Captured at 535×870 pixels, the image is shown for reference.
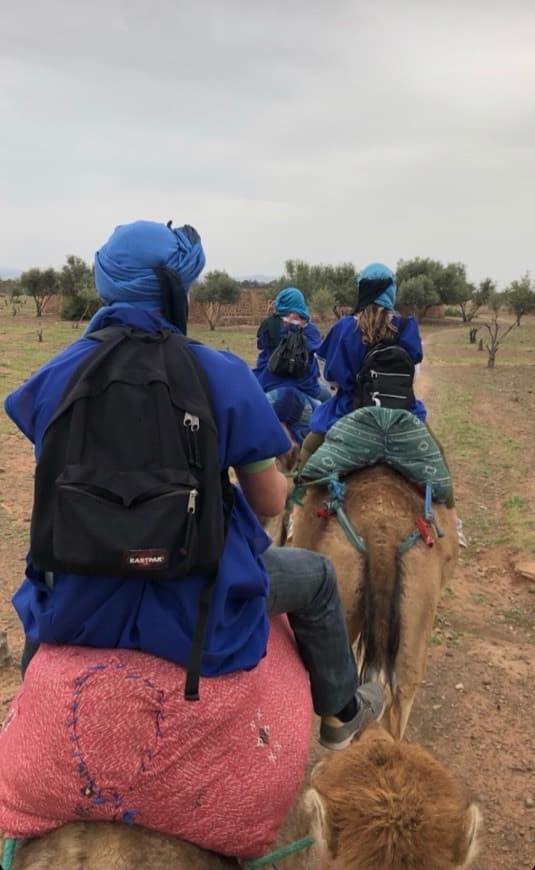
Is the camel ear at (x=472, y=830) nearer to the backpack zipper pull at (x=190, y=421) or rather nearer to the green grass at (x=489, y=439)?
the backpack zipper pull at (x=190, y=421)

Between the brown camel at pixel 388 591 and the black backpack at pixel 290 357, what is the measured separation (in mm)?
3437

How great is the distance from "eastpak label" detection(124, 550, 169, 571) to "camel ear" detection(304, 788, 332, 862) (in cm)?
78

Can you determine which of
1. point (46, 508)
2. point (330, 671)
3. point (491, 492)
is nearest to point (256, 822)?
point (330, 671)

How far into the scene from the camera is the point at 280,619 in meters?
2.38

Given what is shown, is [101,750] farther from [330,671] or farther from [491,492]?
[491,492]

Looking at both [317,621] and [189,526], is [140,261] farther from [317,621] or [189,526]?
[317,621]

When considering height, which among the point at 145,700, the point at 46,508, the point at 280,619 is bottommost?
the point at 280,619

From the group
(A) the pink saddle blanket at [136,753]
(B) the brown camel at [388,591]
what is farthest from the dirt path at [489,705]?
(A) the pink saddle blanket at [136,753]

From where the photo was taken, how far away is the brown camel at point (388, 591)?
361 cm

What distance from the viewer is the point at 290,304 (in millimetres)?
7473

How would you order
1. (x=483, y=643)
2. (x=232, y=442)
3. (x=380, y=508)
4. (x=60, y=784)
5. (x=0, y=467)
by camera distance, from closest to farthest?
1. (x=60, y=784)
2. (x=232, y=442)
3. (x=380, y=508)
4. (x=483, y=643)
5. (x=0, y=467)

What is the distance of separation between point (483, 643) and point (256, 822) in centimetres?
475

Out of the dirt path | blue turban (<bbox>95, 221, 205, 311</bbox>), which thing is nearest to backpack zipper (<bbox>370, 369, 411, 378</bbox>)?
the dirt path

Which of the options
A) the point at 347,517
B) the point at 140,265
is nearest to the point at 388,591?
the point at 347,517
